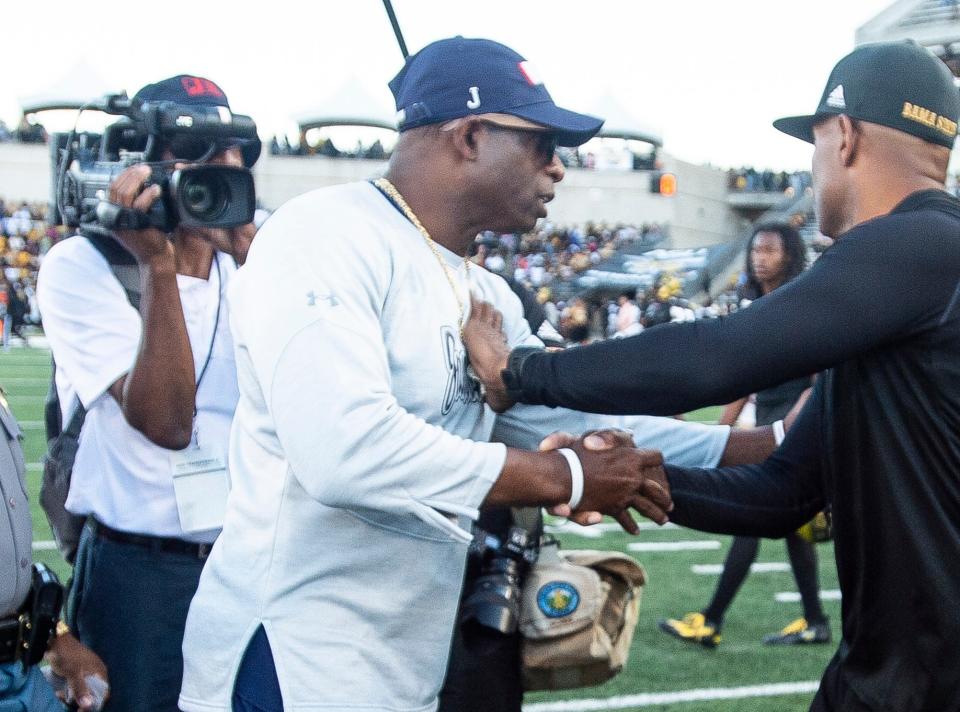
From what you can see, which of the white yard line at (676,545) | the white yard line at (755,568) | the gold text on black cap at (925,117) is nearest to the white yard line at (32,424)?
the white yard line at (676,545)

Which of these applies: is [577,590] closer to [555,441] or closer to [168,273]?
[555,441]

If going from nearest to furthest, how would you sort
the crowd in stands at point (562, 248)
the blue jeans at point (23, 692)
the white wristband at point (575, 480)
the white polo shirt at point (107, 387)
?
the white wristband at point (575, 480) → the blue jeans at point (23, 692) → the white polo shirt at point (107, 387) → the crowd in stands at point (562, 248)

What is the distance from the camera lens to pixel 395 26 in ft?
9.05

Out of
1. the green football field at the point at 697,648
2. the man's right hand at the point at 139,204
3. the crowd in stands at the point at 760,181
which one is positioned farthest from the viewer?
the crowd in stands at the point at 760,181

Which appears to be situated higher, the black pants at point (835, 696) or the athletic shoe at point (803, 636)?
the black pants at point (835, 696)

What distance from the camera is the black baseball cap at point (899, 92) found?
2035 millimetres

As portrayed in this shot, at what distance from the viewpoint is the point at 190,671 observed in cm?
212

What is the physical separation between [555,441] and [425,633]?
428 millimetres

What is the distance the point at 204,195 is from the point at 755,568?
217 inches

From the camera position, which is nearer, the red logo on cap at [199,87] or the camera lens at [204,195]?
the camera lens at [204,195]

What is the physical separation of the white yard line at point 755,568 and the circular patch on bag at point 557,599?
4461 mm

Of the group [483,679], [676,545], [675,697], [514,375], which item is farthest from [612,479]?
[676,545]

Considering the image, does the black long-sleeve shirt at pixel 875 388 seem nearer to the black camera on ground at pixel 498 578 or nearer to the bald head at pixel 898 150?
the bald head at pixel 898 150

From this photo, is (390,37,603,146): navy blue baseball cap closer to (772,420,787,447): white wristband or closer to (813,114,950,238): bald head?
(813,114,950,238): bald head
